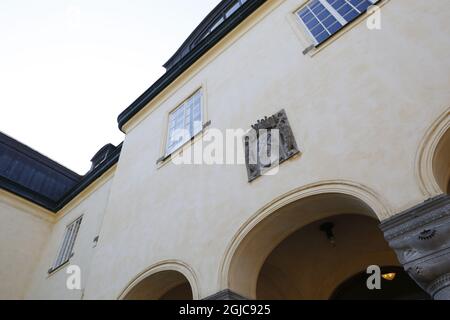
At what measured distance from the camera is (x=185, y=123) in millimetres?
8234

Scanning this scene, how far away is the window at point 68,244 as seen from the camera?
11.3 meters

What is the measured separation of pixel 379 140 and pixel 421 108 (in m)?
0.58

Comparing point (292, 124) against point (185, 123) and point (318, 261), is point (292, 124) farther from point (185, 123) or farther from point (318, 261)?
point (185, 123)

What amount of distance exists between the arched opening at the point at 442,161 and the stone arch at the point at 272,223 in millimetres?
901

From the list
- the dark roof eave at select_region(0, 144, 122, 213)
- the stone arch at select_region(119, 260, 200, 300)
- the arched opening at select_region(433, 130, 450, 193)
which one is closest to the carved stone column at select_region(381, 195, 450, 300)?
the arched opening at select_region(433, 130, 450, 193)

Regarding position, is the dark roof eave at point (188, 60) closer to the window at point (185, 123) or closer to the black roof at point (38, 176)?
the window at point (185, 123)

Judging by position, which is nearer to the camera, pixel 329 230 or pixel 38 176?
pixel 329 230

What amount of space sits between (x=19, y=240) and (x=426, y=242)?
13.1 metres

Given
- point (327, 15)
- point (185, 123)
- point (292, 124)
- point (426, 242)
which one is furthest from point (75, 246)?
point (426, 242)

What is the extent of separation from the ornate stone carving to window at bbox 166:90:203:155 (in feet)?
6.00

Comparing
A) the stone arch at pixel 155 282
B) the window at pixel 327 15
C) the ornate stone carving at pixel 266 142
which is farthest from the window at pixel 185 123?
the window at pixel 327 15

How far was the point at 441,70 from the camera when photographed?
4172mm

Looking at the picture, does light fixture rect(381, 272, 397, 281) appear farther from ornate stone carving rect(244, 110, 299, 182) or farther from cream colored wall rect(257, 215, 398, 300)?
ornate stone carving rect(244, 110, 299, 182)

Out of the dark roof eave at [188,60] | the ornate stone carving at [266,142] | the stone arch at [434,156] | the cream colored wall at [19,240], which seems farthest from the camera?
the cream colored wall at [19,240]
